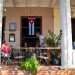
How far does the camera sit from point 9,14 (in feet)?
49.9

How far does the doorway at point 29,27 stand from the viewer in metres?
15.3

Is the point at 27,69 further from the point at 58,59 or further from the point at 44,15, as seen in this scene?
the point at 44,15

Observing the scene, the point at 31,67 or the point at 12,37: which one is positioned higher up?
the point at 12,37

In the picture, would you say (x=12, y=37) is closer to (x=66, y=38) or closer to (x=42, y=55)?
(x=42, y=55)

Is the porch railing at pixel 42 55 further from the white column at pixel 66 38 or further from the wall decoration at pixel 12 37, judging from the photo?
the wall decoration at pixel 12 37

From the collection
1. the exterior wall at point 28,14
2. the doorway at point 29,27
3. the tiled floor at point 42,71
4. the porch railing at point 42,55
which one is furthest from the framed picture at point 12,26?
the tiled floor at point 42,71

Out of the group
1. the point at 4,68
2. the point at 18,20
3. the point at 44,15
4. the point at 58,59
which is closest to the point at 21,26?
the point at 18,20

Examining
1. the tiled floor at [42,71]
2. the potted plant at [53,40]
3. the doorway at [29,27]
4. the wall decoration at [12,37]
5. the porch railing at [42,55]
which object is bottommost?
the tiled floor at [42,71]

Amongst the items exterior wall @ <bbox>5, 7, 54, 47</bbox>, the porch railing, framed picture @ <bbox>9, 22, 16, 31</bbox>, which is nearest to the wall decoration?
exterior wall @ <bbox>5, 7, 54, 47</bbox>

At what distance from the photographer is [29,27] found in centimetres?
1555

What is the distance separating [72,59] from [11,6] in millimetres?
6919

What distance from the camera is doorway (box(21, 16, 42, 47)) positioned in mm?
15328

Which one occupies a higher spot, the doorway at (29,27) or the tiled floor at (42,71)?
the doorway at (29,27)

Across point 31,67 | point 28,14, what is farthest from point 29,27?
point 31,67
